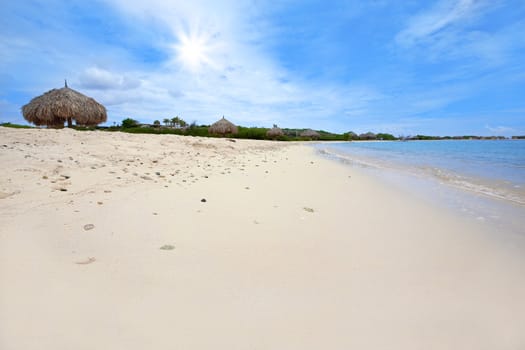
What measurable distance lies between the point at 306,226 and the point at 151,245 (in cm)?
156

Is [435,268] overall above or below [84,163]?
below

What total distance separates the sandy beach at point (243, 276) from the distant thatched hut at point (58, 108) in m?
14.4

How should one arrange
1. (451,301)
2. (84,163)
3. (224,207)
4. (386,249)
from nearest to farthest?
(451,301) < (386,249) < (224,207) < (84,163)

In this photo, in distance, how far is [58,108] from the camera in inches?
552

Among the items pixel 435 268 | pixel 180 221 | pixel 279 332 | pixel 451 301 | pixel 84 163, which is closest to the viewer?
pixel 279 332

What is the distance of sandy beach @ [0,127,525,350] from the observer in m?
1.13

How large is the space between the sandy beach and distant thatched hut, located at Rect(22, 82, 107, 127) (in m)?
14.4

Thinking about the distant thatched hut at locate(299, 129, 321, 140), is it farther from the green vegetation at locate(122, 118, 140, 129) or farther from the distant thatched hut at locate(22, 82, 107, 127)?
the distant thatched hut at locate(22, 82, 107, 127)

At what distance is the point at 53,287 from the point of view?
135 centimetres

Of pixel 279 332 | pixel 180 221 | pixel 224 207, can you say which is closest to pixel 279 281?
pixel 279 332

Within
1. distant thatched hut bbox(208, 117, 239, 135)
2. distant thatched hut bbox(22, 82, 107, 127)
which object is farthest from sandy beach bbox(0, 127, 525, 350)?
distant thatched hut bbox(208, 117, 239, 135)

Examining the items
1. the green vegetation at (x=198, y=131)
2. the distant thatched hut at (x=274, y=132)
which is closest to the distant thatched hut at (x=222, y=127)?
the green vegetation at (x=198, y=131)

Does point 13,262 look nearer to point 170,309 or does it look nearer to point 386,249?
point 170,309

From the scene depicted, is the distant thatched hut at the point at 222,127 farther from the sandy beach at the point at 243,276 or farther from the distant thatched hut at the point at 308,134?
the distant thatched hut at the point at 308,134
